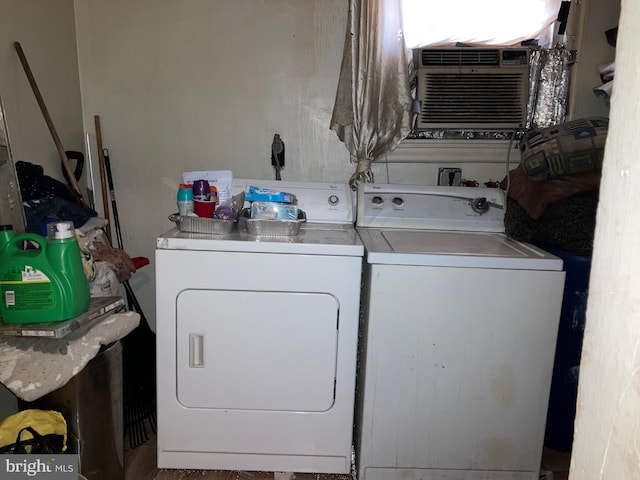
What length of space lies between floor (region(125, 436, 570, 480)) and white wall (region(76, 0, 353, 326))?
4.01ft

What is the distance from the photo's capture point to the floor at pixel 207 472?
1623 millimetres

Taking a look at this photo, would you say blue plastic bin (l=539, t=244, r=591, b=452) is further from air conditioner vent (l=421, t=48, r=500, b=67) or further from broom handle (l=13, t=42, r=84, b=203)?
broom handle (l=13, t=42, r=84, b=203)

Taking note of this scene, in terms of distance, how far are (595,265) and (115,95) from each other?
8.13 ft

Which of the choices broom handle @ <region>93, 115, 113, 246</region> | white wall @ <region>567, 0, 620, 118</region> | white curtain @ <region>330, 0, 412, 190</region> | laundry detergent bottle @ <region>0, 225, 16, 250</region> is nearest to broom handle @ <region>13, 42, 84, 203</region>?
broom handle @ <region>93, 115, 113, 246</region>

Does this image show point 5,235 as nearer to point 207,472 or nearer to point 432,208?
point 207,472

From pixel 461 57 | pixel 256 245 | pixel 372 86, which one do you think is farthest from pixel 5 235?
pixel 461 57

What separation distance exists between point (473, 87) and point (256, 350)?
1.73 metres

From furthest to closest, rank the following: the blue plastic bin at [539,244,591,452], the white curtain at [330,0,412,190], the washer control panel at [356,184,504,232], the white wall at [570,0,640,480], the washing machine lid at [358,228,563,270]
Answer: the white curtain at [330,0,412,190] < the washer control panel at [356,184,504,232] < the blue plastic bin at [539,244,591,452] < the washing machine lid at [358,228,563,270] < the white wall at [570,0,640,480]

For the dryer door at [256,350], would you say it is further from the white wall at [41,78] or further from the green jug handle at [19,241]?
the white wall at [41,78]

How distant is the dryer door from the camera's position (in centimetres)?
148

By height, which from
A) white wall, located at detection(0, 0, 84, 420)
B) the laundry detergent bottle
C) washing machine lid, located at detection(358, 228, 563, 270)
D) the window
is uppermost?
the window

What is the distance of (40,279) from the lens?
4.09 ft

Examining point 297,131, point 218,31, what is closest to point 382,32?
point 297,131

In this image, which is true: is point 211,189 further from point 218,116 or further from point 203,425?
point 203,425
